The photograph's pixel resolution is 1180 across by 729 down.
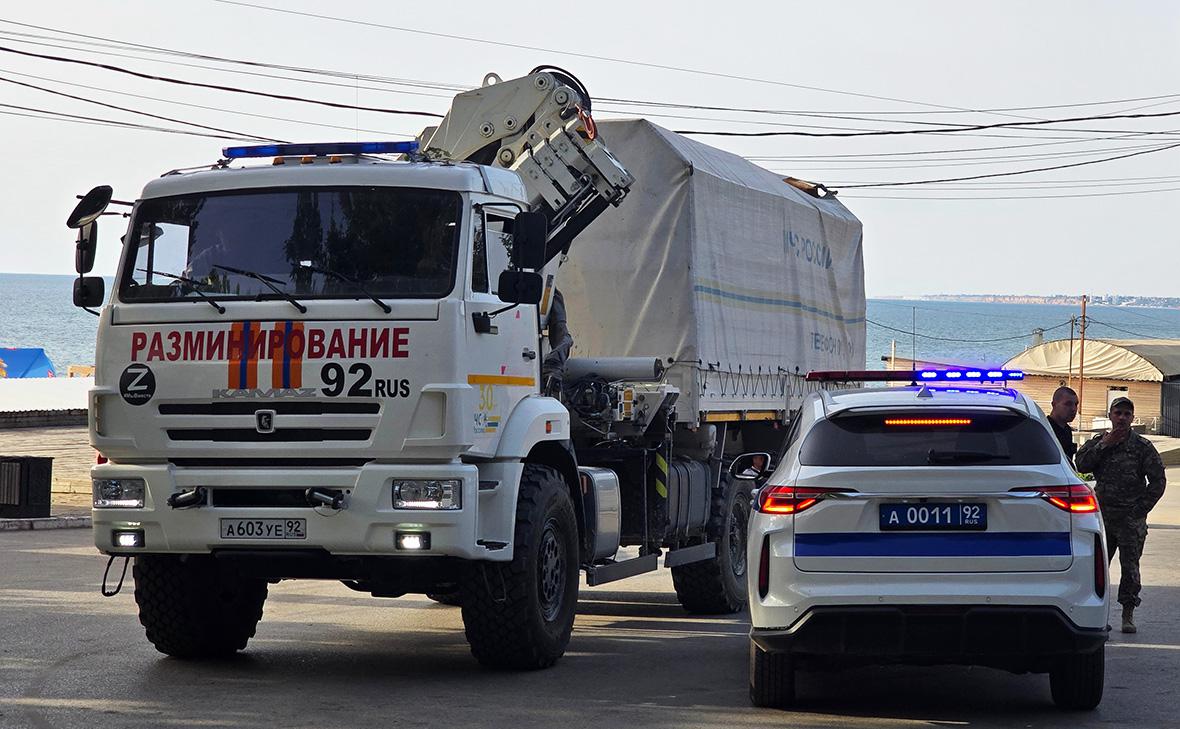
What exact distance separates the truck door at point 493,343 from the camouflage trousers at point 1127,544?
4430 millimetres

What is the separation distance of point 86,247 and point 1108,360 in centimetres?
6119

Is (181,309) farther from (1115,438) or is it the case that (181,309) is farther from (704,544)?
(1115,438)

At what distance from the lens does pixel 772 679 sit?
840 centimetres

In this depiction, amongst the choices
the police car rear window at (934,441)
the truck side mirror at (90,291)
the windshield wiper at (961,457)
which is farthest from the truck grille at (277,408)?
the windshield wiper at (961,457)

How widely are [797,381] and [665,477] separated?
12.9 ft

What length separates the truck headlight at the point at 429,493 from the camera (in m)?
8.95

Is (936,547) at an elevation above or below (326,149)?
below

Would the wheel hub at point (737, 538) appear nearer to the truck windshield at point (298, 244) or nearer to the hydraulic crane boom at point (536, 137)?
the hydraulic crane boom at point (536, 137)

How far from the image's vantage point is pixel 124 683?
9141mm

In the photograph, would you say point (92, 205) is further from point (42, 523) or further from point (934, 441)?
point (42, 523)

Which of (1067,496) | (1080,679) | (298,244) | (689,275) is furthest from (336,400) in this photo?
(689,275)

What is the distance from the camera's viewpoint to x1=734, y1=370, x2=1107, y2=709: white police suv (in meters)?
7.71

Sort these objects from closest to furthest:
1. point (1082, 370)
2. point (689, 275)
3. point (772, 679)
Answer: point (772, 679), point (689, 275), point (1082, 370)

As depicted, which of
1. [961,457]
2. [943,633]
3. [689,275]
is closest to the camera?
[943,633]
